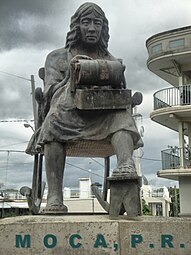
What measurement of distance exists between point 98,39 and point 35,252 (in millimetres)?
2141

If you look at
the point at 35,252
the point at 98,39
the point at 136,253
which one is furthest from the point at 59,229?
the point at 98,39

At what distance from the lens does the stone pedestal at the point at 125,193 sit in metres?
4.01

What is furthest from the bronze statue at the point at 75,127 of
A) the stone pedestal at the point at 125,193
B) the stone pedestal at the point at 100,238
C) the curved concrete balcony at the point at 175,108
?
the curved concrete balcony at the point at 175,108

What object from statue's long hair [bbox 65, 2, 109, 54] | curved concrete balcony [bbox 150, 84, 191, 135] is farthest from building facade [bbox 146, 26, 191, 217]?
statue's long hair [bbox 65, 2, 109, 54]

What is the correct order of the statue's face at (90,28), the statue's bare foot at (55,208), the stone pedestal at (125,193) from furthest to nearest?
1. the statue's face at (90,28)
2. the statue's bare foot at (55,208)
3. the stone pedestal at (125,193)

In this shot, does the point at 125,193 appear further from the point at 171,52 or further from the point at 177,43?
the point at 177,43

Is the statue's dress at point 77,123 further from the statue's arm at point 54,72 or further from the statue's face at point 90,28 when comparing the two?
the statue's face at point 90,28

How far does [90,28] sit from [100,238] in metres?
2.04

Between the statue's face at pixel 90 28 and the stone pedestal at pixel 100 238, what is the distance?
6.03 feet

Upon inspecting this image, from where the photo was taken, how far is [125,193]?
4.02 metres

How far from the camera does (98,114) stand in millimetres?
4535

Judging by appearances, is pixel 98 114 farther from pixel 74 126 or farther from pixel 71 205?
pixel 71 205

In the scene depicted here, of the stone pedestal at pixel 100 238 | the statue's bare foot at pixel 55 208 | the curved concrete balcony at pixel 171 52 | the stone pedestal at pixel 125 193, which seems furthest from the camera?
the curved concrete balcony at pixel 171 52

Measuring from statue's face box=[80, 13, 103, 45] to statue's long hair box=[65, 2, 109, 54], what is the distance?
0.04 metres
